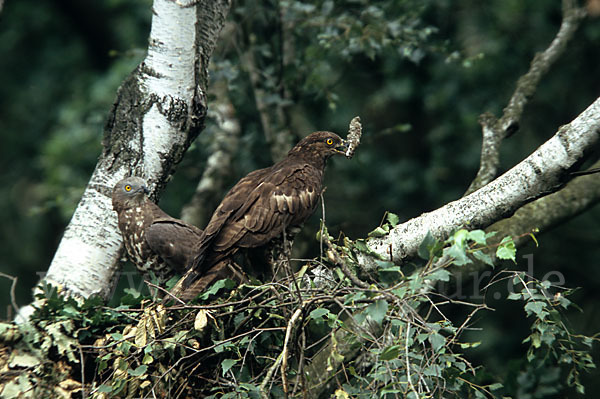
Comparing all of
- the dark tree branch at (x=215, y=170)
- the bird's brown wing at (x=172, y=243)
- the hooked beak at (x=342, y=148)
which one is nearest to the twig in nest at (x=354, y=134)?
the hooked beak at (x=342, y=148)

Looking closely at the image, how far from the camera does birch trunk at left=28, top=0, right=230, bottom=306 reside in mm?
4309

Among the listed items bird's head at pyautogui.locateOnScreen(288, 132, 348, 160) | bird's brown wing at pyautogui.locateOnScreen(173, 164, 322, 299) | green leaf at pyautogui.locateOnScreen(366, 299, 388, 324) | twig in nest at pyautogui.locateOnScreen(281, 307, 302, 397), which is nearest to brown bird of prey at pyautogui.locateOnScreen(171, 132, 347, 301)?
bird's brown wing at pyautogui.locateOnScreen(173, 164, 322, 299)

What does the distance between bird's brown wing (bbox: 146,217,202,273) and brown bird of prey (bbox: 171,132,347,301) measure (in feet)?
0.81

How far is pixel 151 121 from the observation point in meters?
4.32

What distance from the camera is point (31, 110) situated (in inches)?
387

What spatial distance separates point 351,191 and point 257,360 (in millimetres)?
4353

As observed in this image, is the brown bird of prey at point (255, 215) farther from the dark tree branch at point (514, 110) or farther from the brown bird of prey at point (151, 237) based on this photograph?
the dark tree branch at point (514, 110)

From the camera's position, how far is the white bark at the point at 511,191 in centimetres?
327

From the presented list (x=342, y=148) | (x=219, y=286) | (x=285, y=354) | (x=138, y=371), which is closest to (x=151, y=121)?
(x=219, y=286)

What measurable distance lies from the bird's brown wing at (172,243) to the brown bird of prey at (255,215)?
9.7 inches

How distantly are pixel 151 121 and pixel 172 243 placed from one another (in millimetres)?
755

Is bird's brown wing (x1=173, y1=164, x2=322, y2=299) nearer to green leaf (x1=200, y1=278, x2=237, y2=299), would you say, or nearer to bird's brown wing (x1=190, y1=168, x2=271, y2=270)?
bird's brown wing (x1=190, y1=168, x2=271, y2=270)

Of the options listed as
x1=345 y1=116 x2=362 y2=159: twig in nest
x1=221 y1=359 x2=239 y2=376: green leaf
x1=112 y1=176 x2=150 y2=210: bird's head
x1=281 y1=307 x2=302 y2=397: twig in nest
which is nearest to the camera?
x1=281 y1=307 x2=302 y2=397: twig in nest

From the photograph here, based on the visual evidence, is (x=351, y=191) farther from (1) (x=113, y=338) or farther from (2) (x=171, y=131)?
(1) (x=113, y=338)
